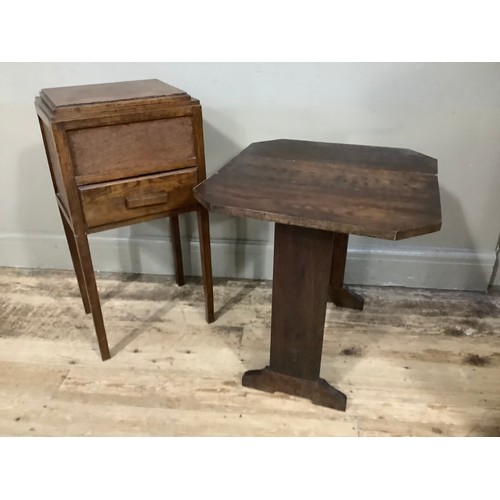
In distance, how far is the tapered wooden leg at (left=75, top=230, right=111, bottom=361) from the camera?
1.40m

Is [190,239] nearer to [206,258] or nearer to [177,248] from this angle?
[177,248]

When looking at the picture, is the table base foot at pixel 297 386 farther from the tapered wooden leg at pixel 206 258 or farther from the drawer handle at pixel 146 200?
the drawer handle at pixel 146 200

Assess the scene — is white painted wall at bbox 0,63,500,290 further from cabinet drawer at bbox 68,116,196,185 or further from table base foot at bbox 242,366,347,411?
table base foot at bbox 242,366,347,411

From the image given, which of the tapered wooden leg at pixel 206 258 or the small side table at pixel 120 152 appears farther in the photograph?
the tapered wooden leg at pixel 206 258

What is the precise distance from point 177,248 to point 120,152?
69 centimetres

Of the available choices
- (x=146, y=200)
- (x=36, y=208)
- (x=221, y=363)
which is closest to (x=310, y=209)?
(x=146, y=200)

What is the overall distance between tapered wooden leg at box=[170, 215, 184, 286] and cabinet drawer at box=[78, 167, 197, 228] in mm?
424

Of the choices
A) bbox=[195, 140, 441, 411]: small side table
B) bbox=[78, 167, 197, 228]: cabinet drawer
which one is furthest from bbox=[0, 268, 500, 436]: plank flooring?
bbox=[78, 167, 197, 228]: cabinet drawer

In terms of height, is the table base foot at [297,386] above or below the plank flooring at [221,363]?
above

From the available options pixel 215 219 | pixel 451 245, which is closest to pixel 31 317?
pixel 215 219

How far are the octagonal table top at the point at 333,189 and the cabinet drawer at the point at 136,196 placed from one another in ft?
0.66

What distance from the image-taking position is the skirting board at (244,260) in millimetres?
1946

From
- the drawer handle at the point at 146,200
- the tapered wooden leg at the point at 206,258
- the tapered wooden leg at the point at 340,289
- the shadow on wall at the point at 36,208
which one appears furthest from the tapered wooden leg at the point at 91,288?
the tapered wooden leg at the point at 340,289

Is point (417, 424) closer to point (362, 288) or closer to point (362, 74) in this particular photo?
point (362, 288)
